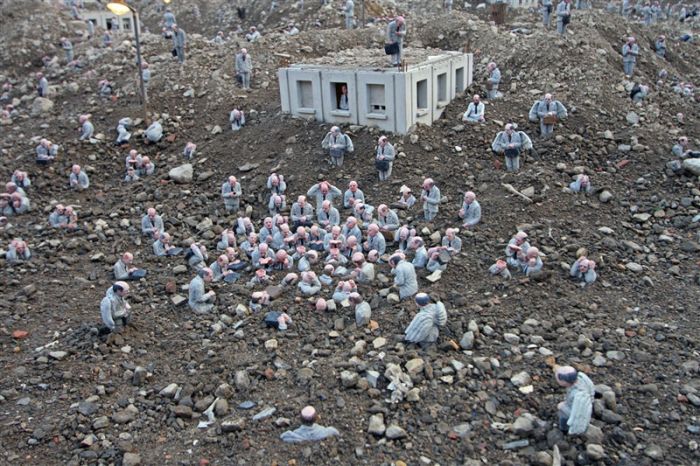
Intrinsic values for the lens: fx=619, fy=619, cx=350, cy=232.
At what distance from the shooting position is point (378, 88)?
61.0 feet

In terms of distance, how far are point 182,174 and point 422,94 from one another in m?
7.87

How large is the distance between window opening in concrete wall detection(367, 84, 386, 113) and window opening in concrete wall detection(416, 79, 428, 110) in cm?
119

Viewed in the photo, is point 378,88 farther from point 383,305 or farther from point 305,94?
point 383,305

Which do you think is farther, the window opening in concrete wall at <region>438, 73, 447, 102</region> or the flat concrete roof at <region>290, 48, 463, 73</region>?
the window opening in concrete wall at <region>438, 73, 447, 102</region>

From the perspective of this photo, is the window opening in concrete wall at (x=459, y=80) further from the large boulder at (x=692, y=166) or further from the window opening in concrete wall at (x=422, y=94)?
the large boulder at (x=692, y=166)

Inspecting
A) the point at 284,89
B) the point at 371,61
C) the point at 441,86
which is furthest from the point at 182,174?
the point at 441,86

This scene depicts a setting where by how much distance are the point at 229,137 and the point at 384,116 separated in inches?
224

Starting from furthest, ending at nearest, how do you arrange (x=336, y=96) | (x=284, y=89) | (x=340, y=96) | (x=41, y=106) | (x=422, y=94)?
(x=41, y=106) < (x=284, y=89) < (x=340, y=96) < (x=336, y=96) < (x=422, y=94)

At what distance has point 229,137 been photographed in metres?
21.0

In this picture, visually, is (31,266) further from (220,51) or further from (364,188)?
(220,51)

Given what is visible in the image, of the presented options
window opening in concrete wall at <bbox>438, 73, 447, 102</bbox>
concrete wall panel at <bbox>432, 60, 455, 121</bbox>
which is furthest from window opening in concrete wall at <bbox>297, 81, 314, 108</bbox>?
window opening in concrete wall at <bbox>438, 73, 447, 102</bbox>

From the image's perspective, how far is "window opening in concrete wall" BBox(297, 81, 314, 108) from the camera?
65.8 ft

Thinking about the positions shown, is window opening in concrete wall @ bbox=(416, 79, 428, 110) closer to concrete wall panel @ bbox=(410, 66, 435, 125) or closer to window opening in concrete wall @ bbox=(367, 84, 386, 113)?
concrete wall panel @ bbox=(410, 66, 435, 125)

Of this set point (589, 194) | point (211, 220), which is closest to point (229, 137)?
point (211, 220)
